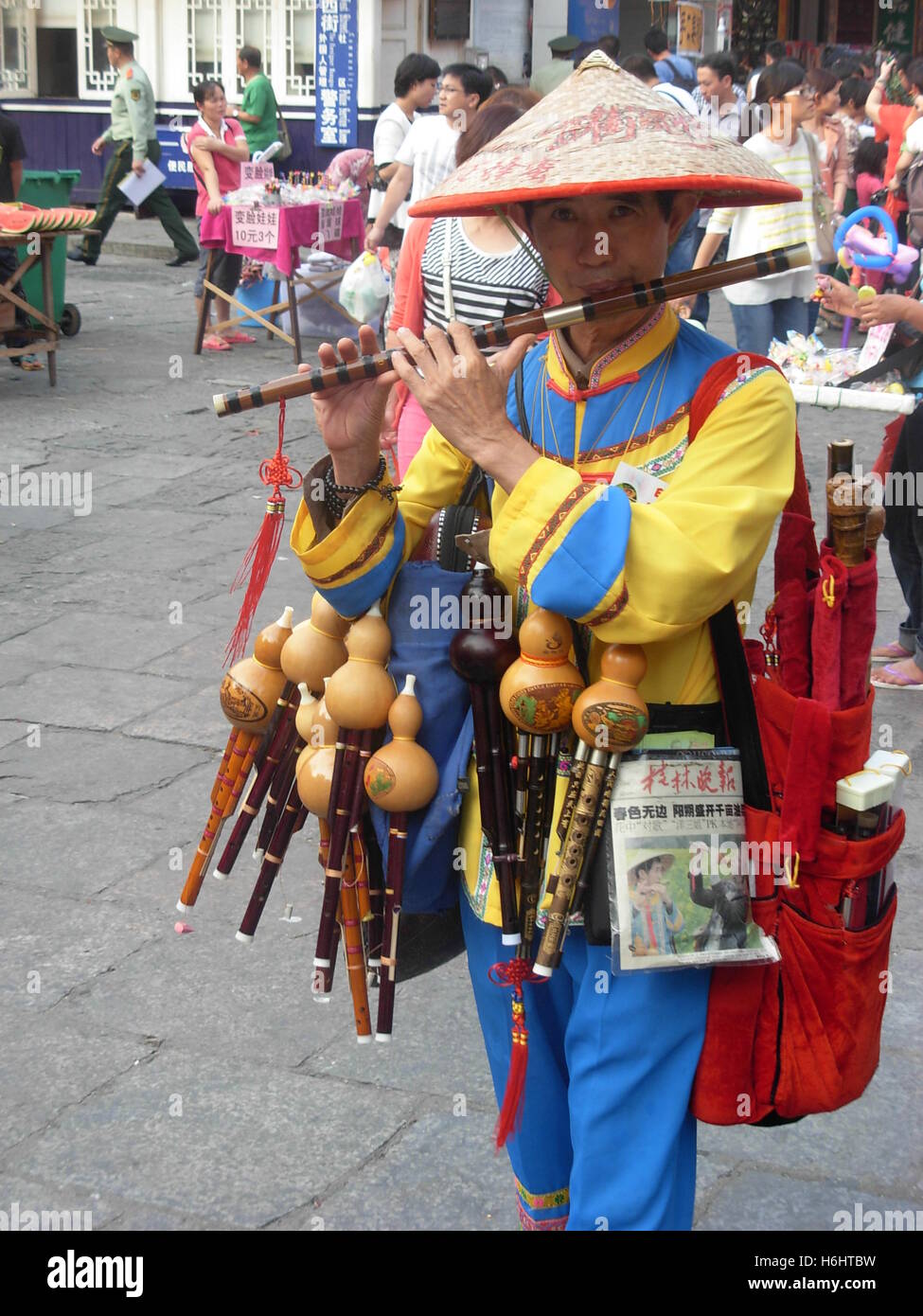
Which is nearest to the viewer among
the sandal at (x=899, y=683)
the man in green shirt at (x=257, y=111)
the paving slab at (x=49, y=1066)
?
the paving slab at (x=49, y=1066)

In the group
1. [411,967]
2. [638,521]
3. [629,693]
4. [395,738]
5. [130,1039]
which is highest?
[638,521]

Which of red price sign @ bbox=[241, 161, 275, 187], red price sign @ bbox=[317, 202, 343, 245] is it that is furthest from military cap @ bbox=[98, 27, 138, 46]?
red price sign @ bbox=[317, 202, 343, 245]

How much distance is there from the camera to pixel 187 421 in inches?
328

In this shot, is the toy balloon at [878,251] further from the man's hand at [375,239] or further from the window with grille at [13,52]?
the window with grille at [13,52]

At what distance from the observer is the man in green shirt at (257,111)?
41.8 feet

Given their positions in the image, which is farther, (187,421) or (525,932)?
(187,421)

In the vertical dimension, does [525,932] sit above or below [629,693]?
below

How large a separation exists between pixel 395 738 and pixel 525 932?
0.95 ft

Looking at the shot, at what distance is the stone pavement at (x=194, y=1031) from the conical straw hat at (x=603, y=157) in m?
1.57

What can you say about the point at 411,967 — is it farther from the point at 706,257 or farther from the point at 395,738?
the point at 706,257

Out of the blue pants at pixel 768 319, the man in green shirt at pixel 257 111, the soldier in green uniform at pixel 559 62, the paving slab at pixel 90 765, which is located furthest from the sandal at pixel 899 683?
the man in green shirt at pixel 257 111

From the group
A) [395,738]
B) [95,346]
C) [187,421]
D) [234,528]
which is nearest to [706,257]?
[234,528]

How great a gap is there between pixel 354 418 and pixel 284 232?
776 cm

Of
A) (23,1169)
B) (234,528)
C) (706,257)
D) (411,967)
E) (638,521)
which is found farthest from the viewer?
(706,257)
